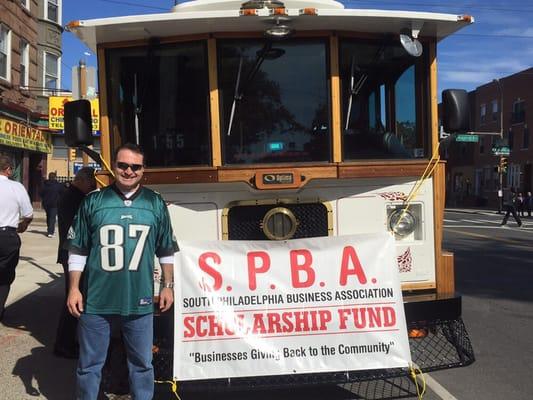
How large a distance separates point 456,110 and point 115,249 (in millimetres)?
2764

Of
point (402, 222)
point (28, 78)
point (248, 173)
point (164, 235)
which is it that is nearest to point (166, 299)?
point (164, 235)

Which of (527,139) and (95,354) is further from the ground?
(527,139)

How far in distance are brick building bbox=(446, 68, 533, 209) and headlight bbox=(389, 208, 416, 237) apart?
117 ft

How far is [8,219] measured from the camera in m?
6.24

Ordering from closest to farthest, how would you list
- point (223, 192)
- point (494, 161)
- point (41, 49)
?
point (223, 192) → point (41, 49) → point (494, 161)

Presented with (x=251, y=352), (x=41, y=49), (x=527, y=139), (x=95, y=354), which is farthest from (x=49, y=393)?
(x=527, y=139)

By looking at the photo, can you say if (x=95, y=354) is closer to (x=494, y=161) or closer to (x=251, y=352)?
(x=251, y=352)

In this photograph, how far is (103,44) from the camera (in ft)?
14.8

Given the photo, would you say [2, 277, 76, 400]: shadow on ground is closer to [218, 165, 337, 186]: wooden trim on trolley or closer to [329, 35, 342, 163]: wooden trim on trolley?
[218, 165, 337, 186]: wooden trim on trolley

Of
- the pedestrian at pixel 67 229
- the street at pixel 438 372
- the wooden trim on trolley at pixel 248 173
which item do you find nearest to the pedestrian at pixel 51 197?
the street at pixel 438 372

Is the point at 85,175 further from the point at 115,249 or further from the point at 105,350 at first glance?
the point at 105,350

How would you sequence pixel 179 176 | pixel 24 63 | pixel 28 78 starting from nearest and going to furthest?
pixel 179 176
pixel 24 63
pixel 28 78

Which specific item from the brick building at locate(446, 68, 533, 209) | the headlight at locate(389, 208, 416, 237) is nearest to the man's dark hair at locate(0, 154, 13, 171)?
the headlight at locate(389, 208, 416, 237)

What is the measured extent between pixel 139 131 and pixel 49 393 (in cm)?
218
